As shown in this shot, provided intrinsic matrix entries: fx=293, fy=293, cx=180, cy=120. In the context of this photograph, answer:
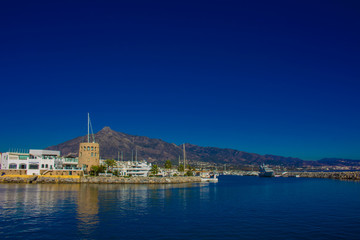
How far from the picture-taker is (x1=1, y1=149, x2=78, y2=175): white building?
11388 centimetres

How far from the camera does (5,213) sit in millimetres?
40250

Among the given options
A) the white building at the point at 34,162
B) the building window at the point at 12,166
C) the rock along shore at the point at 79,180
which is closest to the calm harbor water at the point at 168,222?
the rock along shore at the point at 79,180

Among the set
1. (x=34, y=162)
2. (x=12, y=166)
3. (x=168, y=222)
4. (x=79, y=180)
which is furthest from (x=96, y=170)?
(x=168, y=222)

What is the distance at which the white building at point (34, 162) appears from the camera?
374 ft

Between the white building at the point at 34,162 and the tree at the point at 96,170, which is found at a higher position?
the white building at the point at 34,162

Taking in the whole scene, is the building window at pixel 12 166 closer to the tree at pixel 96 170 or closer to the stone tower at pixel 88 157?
the stone tower at pixel 88 157

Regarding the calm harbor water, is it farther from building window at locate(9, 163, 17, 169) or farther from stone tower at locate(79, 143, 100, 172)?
stone tower at locate(79, 143, 100, 172)

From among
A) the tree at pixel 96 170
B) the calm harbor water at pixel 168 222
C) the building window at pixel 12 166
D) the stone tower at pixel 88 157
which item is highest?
the stone tower at pixel 88 157

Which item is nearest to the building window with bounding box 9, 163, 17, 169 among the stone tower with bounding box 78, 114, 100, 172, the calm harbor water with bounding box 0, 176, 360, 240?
the stone tower with bounding box 78, 114, 100, 172

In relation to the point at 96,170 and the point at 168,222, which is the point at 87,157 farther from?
the point at 168,222

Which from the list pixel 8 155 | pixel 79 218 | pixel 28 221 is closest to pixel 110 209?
pixel 79 218

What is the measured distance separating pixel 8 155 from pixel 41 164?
14.0 meters

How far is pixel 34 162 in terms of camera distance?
114875 mm

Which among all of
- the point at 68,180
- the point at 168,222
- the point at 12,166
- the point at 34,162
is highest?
the point at 34,162
